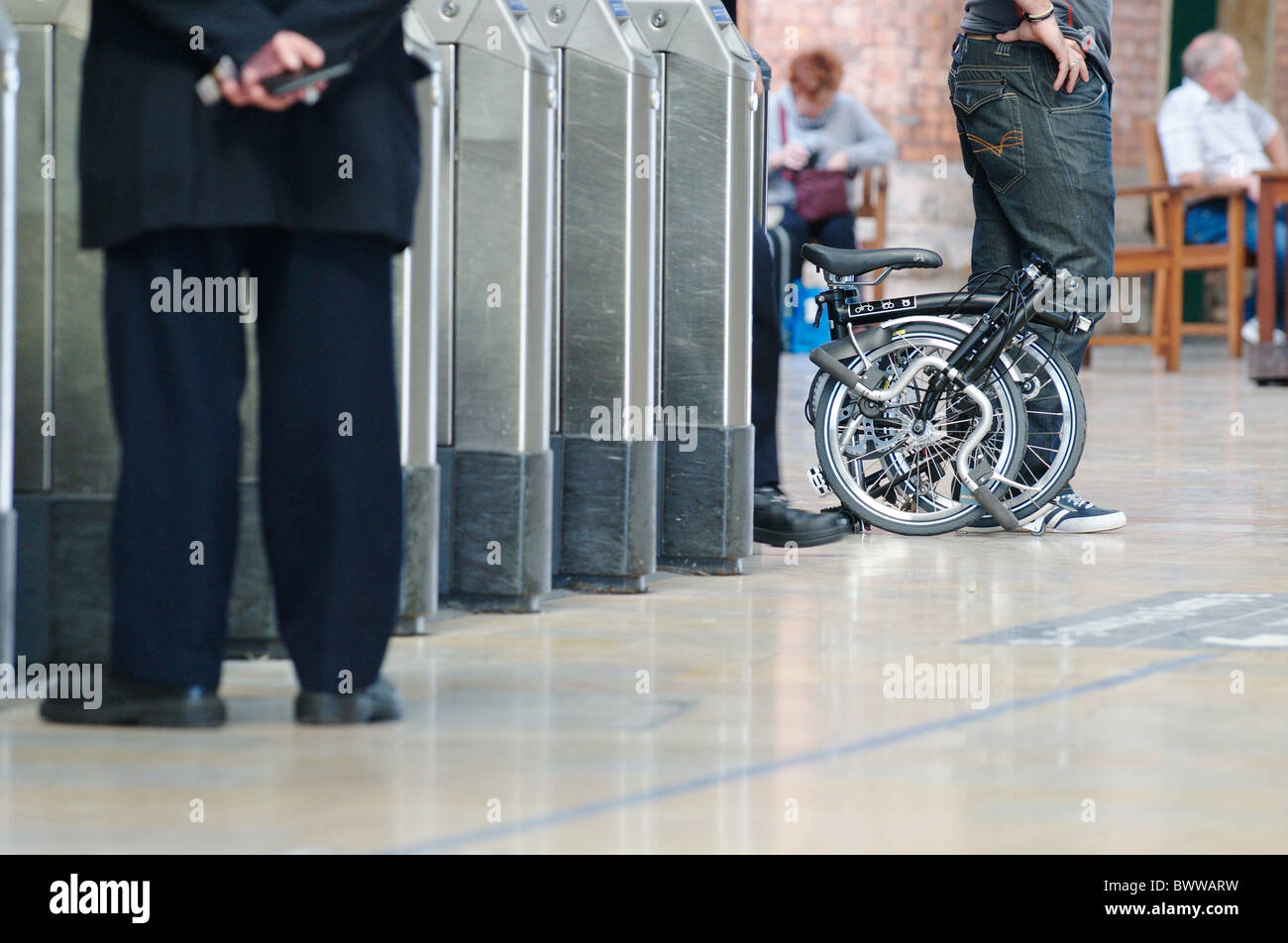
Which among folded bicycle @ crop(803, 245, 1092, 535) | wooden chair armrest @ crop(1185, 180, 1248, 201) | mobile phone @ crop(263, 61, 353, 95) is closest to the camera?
mobile phone @ crop(263, 61, 353, 95)

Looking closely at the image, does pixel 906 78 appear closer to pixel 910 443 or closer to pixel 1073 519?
pixel 1073 519

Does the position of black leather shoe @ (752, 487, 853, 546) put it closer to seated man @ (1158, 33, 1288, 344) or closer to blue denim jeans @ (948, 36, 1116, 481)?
blue denim jeans @ (948, 36, 1116, 481)

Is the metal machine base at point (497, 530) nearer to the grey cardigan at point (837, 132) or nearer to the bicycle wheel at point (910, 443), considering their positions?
the bicycle wheel at point (910, 443)

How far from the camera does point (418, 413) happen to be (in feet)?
9.98

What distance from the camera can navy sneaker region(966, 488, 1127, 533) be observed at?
14.7 feet

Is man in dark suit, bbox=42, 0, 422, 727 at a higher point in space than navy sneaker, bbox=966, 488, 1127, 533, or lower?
higher

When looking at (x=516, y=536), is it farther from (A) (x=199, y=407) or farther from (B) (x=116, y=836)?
(B) (x=116, y=836)

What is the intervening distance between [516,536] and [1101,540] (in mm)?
1495

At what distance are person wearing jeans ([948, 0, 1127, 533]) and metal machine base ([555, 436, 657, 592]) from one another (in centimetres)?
116

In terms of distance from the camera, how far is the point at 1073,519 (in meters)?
4.49

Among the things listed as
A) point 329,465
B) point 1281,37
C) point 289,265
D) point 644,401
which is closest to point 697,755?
point 329,465

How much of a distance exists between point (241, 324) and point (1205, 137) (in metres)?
9.73

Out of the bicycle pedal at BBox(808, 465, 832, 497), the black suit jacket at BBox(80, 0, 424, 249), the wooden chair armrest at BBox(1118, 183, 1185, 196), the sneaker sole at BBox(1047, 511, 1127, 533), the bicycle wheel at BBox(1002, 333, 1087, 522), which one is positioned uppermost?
the wooden chair armrest at BBox(1118, 183, 1185, 196)

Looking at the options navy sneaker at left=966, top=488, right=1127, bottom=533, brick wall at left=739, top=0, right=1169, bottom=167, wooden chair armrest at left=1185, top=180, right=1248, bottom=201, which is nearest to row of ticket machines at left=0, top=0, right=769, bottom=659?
navy sneaker at left=966, top=488, right=1127, bottom=533
